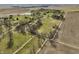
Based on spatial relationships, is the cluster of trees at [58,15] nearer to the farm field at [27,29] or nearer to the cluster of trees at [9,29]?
the farm field at [27,29]

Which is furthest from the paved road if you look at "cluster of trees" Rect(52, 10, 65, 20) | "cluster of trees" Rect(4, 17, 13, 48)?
"cluster of trees" Rect(4, 17, 13, 48)

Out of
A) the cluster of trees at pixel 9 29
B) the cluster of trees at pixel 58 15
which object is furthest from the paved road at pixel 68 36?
the cluster of trees at pixel 9 29

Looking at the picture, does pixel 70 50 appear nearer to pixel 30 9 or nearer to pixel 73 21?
pixel 73 21

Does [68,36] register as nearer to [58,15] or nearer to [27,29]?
[58,15]

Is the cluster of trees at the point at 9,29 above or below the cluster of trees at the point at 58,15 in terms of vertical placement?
below

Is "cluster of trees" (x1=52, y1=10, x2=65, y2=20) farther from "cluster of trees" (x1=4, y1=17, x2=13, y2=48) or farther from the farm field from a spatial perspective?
"cluster of trees" (x1=4, y1=17, x2=13, y2=48)

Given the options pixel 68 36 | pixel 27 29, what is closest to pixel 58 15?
pixel 68 36

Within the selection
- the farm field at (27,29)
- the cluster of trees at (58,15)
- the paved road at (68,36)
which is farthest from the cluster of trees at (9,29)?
the cluster of trees at (58,15)

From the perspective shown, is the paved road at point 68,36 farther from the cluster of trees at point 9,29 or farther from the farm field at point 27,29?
the cluster of trees at point 9,29

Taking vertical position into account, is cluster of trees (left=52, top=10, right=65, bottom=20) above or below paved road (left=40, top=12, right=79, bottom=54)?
above

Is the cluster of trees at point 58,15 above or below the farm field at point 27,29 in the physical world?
above
